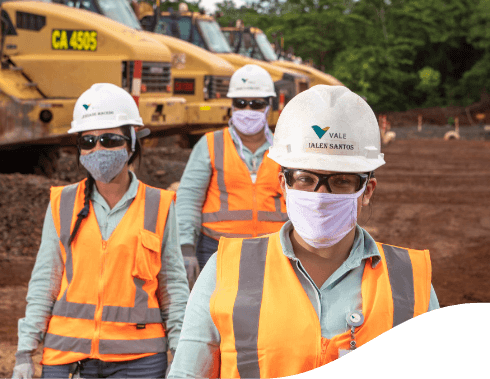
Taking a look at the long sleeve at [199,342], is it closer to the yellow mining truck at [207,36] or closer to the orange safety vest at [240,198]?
the orange safety vest at [240,198]

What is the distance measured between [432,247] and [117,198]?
9.80 metres

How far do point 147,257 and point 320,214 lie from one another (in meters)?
1.49

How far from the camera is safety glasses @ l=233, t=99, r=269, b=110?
6.29 m

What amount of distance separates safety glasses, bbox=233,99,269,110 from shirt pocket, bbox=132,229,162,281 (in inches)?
109

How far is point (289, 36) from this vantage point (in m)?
58.4

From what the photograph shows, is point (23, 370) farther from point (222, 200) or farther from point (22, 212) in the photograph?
point (22, 212)

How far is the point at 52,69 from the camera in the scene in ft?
42.9

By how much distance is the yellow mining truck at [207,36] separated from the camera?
21469 millimetres

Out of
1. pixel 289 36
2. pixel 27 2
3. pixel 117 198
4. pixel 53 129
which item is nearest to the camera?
pixel 117 198

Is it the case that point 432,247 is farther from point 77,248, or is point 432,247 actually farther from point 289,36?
point 289,36

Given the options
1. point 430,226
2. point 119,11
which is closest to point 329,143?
point 430,226

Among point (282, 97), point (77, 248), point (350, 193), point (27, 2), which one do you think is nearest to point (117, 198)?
point (77, 248)

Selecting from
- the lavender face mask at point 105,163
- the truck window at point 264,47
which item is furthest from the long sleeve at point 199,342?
the truck window at point 264,47

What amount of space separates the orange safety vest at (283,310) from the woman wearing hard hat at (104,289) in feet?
4.80
